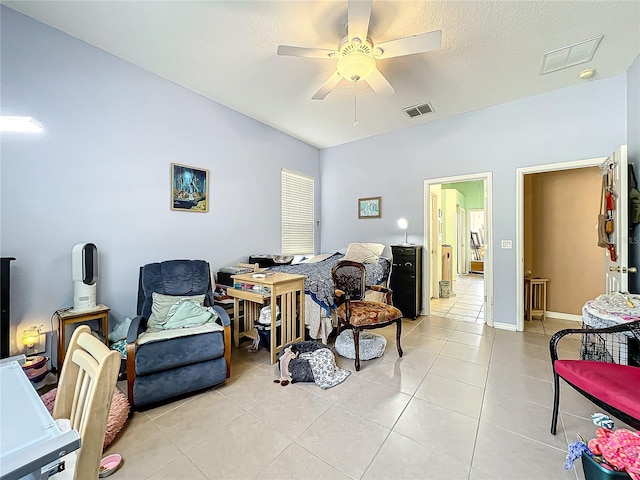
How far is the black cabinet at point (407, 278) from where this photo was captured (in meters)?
4.06

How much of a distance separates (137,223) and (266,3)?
2458 millimetres

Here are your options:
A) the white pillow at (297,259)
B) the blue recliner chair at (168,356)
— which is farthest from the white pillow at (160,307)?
the white pillow at (297,259)

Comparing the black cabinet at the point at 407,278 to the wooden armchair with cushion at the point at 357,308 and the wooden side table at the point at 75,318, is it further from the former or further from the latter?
the wooden side table at the point at 75,318

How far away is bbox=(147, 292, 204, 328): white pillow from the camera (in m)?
2.37

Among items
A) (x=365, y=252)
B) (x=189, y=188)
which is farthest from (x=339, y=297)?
(x=189, y=188)

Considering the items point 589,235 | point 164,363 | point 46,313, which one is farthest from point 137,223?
point 589,235

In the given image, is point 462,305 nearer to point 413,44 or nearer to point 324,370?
point 324,370

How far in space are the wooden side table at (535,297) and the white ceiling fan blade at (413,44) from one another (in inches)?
142

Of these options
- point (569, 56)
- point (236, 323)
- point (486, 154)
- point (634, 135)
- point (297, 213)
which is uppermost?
point (569, 56)

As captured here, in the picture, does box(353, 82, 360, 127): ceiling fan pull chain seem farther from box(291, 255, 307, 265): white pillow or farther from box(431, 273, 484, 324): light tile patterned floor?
box(431, 273, 484, 324): light tile patterned floor

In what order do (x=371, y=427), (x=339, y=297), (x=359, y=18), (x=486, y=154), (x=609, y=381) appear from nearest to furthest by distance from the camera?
(x=609, y=381) → (x=371, y=427) → (x=359, y=18) → (x=339, y=297) → (x=486, y=154)

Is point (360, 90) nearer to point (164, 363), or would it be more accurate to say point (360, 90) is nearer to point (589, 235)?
point (164, 363)

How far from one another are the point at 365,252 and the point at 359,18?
3.10 meters

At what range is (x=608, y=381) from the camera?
4.71 feet
